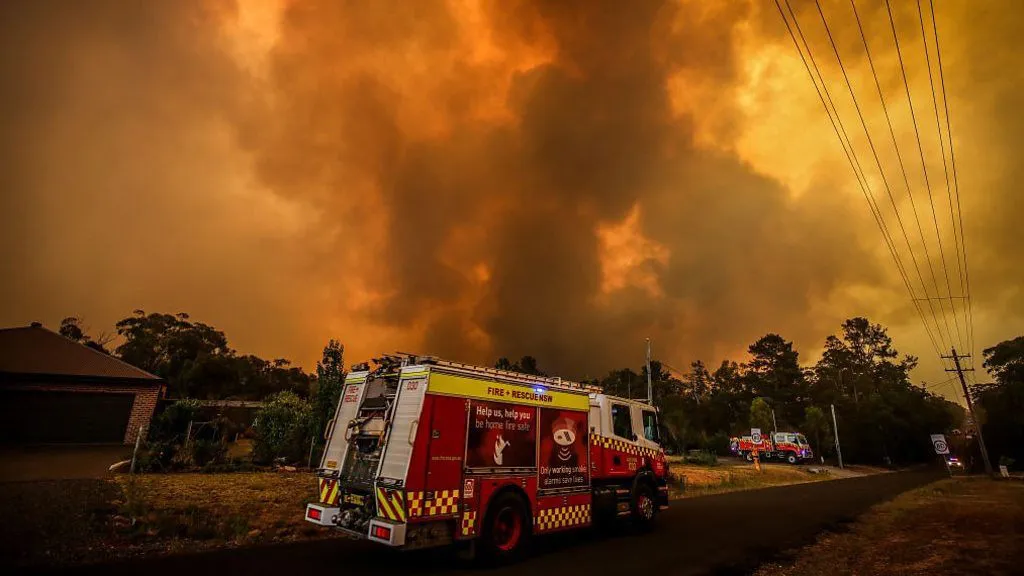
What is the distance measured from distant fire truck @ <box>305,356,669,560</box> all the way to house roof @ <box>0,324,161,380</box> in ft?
73.0

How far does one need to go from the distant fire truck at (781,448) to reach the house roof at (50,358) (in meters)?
48.4

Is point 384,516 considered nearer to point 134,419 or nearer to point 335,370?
point 335,370

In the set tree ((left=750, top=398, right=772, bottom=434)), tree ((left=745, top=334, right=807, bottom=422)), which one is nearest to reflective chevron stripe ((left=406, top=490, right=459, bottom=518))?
tree ((left=750, top=398, right=772, bottom=434))

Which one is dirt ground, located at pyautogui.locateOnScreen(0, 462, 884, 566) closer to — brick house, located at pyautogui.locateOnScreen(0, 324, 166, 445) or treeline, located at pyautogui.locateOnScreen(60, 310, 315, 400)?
brick house, located at pyautogui.locateOnScreen(0, 324, 166, 445)

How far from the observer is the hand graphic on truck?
8.62m

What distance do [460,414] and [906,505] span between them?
797 inches

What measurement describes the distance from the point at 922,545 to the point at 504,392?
1036 centimetres

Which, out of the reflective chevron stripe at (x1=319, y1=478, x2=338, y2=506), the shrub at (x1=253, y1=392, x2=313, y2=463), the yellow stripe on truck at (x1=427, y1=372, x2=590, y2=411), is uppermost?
the yellow stripe on truck at (x1=427, y1=372, x2=590, y2=411)

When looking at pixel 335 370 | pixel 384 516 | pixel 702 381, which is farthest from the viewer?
pixel 702 381

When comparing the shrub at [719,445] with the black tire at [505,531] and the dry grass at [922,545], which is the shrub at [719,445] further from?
the black tire at [505,531]

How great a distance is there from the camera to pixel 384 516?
24.1 feet

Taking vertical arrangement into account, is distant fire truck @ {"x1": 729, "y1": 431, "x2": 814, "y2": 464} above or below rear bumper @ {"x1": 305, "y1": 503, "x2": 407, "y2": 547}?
above

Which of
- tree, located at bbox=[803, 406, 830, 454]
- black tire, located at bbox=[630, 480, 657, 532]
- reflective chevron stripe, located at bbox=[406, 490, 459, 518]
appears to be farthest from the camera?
tree, located at bbox=[803, 406, 830, 454]

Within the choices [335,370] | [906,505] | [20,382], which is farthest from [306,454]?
[906,505]
